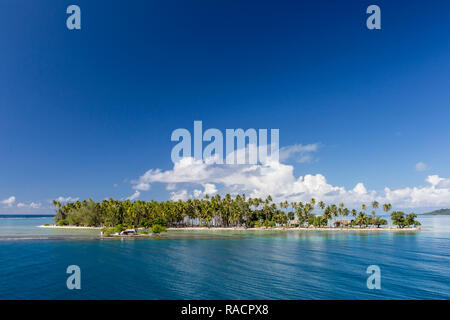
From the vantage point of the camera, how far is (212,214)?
509ft

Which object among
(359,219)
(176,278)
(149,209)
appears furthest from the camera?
(359,219)

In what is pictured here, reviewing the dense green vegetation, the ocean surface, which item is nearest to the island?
the dense green vegetation

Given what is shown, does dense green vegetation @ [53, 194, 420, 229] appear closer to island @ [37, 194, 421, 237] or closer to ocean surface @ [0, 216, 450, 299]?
island @ [37, 194, 421, 237]

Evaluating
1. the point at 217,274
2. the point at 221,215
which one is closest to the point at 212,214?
the point at 221,215

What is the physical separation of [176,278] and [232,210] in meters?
119

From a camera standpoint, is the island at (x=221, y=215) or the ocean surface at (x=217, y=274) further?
the island at (x=221, y=215)

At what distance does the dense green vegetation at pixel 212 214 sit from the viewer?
466 ft

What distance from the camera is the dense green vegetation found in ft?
466

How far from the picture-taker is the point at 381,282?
38.5 metres

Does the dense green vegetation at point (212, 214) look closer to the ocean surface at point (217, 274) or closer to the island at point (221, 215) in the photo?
the island at point (221, 215)

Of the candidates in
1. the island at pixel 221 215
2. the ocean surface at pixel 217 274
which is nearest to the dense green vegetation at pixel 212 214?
the island at pixel 221 215
